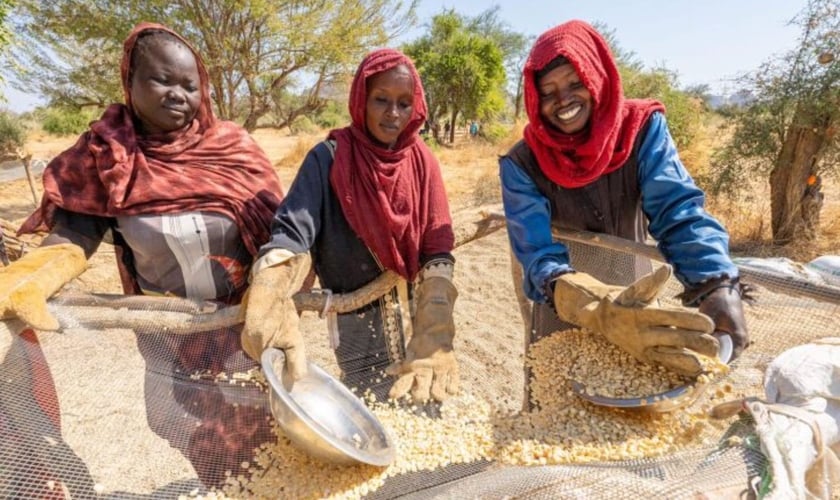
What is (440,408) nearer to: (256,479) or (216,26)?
(256,479)

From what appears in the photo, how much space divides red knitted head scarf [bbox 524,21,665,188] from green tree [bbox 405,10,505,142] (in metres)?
20.1

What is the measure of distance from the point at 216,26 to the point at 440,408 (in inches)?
368

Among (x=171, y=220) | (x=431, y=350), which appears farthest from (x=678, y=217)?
(x=171, y=220)

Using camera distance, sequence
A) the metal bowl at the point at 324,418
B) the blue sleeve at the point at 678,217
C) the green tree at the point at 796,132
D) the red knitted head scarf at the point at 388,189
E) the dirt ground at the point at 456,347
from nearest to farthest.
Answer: the metal bowl at the point at 324,418, the blue sleeve at the point at 678,217, the dirt ground at the point at 456,347, the red knitted head scarf at the point at 388,189, the green tree at the point at 796,132

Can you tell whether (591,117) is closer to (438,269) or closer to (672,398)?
(438,269)

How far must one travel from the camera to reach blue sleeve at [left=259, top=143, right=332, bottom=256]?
6.36 feet

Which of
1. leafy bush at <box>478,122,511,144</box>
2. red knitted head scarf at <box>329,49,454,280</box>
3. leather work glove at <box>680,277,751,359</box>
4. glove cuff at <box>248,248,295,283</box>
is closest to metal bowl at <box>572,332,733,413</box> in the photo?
leather work glove at <box>680,277,751,359</box>

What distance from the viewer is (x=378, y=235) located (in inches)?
84.0

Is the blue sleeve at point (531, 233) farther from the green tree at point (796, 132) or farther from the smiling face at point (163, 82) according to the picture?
the green tree at point (796, 132)

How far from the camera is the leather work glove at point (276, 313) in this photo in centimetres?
171

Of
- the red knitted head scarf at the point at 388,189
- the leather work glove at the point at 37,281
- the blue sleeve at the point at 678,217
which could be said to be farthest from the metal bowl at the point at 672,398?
the leather work glove at the point at 37,281

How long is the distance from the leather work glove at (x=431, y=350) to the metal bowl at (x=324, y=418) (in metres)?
0.17

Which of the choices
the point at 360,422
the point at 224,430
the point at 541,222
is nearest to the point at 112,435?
the point at 224,430

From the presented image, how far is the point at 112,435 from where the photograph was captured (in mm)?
1976
